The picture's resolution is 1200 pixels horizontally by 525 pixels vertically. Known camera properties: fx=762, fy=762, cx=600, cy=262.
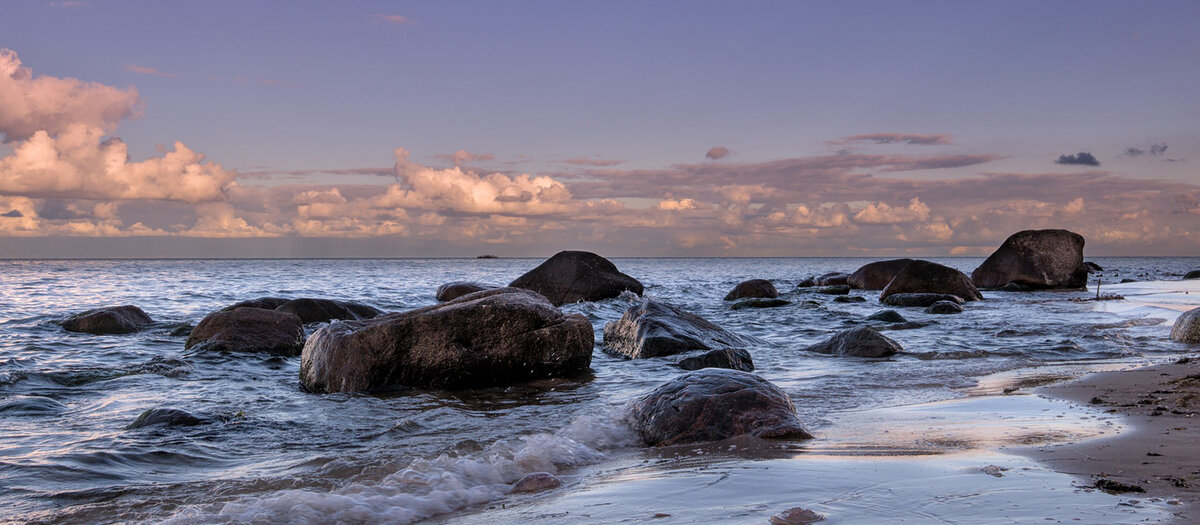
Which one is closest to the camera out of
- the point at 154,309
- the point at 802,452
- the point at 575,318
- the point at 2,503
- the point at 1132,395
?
the point at 2,503

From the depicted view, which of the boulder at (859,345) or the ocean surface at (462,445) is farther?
the boulder at (859,345)

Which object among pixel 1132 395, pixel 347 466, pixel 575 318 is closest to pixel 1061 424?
pixel 1132 395

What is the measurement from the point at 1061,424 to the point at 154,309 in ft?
62.3

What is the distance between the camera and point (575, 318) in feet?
29.5

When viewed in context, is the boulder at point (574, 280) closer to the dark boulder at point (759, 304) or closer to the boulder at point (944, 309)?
the dark boulder at point (759, 304)

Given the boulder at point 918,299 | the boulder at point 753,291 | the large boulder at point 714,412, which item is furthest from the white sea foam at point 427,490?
the boulder at point 753,291

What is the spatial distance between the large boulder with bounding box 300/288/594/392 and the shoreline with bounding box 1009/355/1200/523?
4.90 metres

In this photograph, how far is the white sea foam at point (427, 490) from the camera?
3777 millimetres

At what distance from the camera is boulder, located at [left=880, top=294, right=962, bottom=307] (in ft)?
61.5

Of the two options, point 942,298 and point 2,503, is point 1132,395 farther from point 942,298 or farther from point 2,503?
point 942,298

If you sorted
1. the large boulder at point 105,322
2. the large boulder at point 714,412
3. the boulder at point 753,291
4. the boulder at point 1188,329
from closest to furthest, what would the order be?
the large boulder at point 714,412
the boulder at point 1188,329
the large boulder at point 105,322
the boulder at point 753,291

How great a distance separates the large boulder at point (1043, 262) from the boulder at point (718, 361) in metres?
20.4

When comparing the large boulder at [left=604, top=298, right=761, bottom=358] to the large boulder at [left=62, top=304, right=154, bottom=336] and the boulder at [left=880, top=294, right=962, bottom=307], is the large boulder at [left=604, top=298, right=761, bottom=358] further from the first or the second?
the boulder at [left=880, top=294, right=962, bottom=307]

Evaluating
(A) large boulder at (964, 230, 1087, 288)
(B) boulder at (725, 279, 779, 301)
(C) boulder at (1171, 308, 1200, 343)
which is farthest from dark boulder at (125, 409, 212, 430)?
(A) large boulder at (964, 230, 1087, 288)
